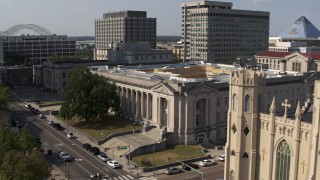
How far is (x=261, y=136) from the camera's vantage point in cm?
5934

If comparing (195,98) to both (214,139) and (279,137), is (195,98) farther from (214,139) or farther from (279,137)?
(279,137)

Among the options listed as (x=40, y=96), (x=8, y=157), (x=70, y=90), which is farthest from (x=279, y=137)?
(x=40, y=96)

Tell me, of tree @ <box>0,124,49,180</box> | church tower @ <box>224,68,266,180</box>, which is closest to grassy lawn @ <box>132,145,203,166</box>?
church tower @ <box>224,68,266,180</box>

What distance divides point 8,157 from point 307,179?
1674 inches

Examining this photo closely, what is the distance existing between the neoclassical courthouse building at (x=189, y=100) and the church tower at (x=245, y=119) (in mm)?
29941

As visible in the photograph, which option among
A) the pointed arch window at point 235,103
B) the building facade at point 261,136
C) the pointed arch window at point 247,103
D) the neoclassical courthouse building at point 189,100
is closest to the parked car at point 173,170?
the building facade at point 261,136

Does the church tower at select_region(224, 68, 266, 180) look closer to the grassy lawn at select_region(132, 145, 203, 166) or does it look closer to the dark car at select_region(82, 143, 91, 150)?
the grassy lawn at select_region(132, 145, 203, 166)

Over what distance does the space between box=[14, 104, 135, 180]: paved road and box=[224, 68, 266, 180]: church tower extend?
2520 centimetres

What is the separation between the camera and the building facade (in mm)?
53719

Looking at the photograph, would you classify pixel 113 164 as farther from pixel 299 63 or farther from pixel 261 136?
pixel 299 63

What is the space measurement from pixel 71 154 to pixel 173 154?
2361cm

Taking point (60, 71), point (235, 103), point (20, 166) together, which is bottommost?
point (20, 166)

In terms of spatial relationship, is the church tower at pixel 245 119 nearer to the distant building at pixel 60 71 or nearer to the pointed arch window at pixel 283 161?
the pointed arch window at pixel 283 161

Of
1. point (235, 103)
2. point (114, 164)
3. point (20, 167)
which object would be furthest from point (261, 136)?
point (20, 167)
